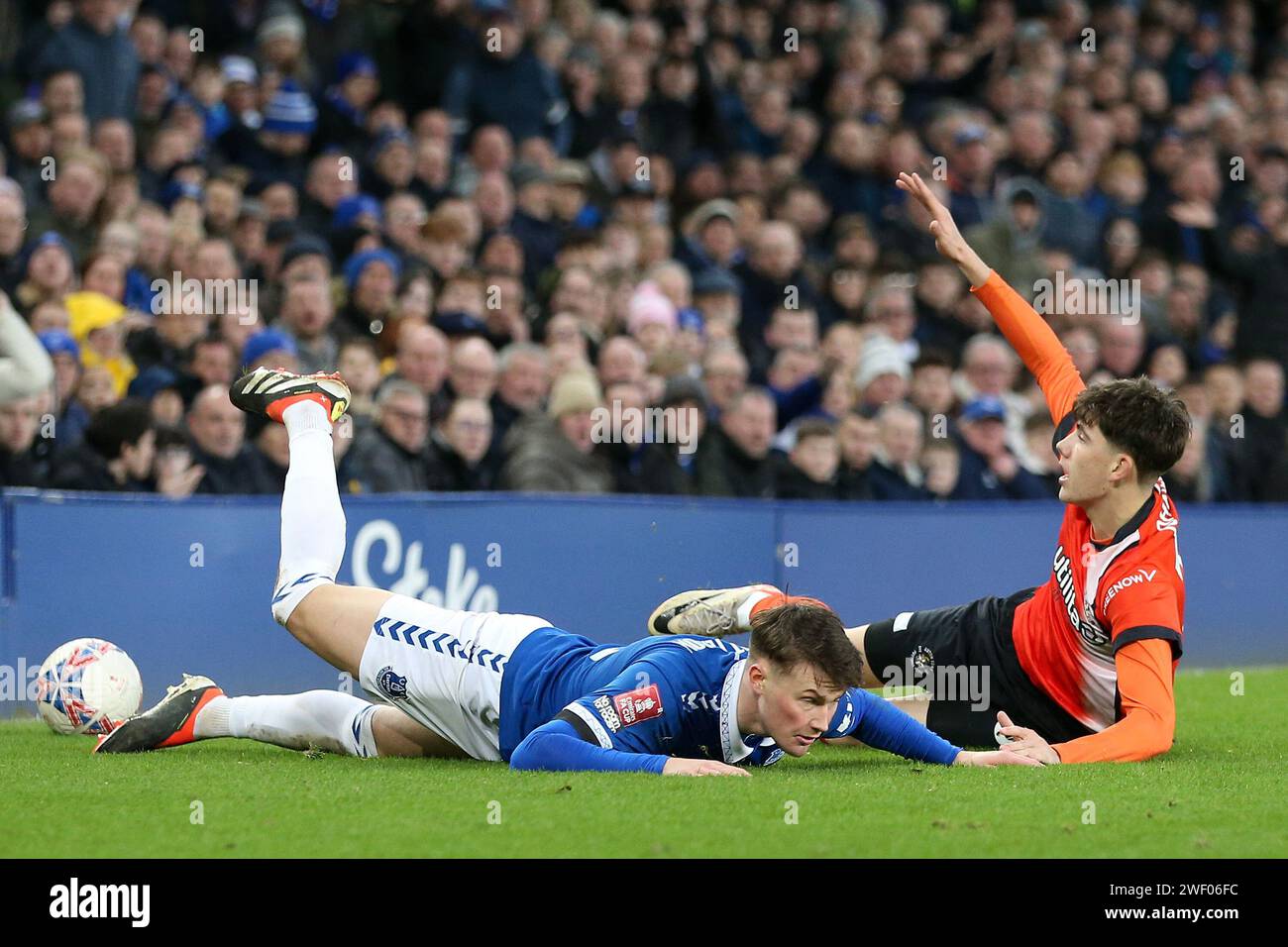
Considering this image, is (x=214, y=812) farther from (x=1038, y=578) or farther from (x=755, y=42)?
(x=755, y=42)

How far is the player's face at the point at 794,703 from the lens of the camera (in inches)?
236

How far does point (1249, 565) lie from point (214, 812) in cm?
786

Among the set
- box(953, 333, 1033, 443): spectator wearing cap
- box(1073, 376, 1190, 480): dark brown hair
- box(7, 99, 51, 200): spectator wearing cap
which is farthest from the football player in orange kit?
box(7, 99, 51, 200): spectator wearing cap

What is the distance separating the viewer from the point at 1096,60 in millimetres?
18422

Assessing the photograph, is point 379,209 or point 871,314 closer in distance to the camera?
point 379,209

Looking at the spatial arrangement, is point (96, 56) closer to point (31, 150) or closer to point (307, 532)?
point (31, 150)

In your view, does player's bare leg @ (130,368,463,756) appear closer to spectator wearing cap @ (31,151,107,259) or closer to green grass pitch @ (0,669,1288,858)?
green grass pitch @ (0,669,1288,858)

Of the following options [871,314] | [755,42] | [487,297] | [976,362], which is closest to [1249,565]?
[976,362]

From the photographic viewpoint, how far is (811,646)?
236 inches

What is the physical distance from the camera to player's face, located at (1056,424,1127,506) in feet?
22.3

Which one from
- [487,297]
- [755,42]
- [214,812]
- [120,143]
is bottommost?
[214,812]

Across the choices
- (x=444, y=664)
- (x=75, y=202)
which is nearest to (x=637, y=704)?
(x=444, y=664)

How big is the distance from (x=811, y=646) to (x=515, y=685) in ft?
3.73

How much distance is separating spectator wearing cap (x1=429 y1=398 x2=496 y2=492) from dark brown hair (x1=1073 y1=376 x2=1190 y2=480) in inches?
189
